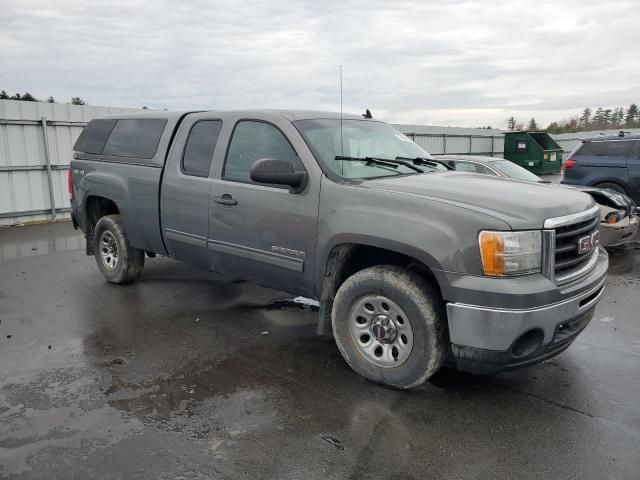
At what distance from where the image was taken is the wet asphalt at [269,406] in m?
2.85

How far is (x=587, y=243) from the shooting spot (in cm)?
369

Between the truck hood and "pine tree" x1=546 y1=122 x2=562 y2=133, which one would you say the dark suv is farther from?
"pine tree" x1=546 y1=122 x2=562 y2=133

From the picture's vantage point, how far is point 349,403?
3502 millimetres

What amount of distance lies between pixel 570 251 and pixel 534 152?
19456 millimetres

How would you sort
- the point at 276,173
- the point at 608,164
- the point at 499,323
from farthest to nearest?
the point at 608,164
the point at 276,173
the point at 499,323

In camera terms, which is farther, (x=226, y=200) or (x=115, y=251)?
(x=115, y=251)

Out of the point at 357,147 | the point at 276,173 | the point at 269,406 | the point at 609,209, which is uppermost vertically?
the point at 357,147

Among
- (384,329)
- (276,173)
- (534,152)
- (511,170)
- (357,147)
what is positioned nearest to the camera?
(384,329)

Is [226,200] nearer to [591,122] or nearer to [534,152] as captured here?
Answer: [534,152]

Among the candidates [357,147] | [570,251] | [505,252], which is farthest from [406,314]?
[357,147]

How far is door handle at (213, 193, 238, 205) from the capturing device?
14.9 ft

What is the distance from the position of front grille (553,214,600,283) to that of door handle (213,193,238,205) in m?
2.57

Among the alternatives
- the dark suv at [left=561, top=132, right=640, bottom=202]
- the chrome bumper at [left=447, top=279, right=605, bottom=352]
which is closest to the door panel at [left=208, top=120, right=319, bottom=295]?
the chrome bumper at [left=447, top=279, right=605, bottom=352]

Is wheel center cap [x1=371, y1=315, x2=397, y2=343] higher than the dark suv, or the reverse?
the dark suv
